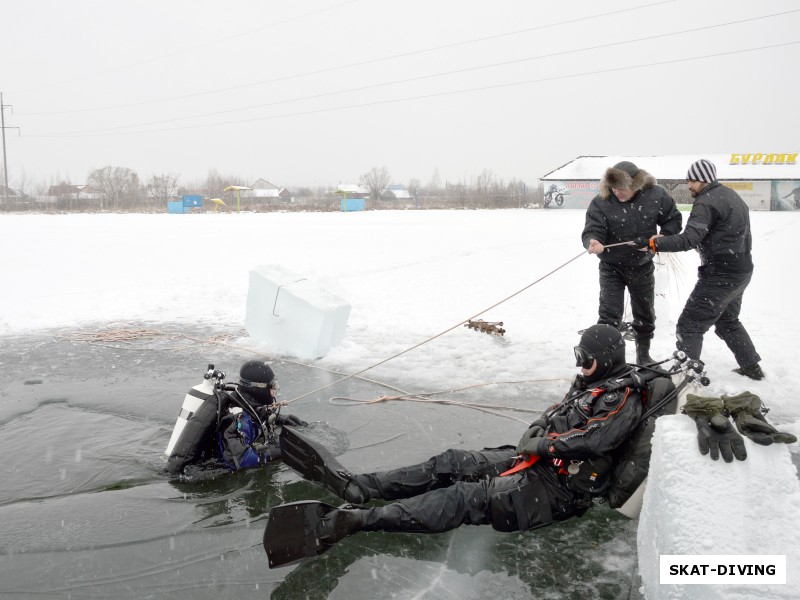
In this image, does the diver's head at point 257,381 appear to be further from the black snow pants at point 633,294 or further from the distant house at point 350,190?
the distant house at point 350,190

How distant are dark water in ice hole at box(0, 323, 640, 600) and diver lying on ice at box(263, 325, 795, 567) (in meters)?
0.17

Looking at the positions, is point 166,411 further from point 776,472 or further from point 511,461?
point 776,472

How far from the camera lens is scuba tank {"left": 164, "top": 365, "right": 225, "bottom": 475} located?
4.32 metres

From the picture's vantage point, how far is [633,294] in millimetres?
6098

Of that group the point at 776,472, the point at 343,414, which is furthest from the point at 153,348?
the point at 776,472

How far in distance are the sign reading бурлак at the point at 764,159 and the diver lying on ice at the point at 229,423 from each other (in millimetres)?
51805

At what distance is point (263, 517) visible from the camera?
389 cm

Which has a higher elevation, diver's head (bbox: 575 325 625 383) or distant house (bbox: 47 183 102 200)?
distant house (bbox: 47 183 102 200)

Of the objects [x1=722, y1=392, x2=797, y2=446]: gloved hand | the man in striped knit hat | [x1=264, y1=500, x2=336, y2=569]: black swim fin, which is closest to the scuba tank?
[x1=264, y1=500, x2=336, y2=569]: black swim fin

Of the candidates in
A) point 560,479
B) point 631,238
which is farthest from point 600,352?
point 631,238

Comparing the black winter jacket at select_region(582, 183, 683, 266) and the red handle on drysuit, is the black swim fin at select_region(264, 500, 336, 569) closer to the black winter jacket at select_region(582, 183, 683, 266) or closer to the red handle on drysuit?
the red handle on drysuit

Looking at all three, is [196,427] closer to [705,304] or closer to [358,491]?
[358,491]

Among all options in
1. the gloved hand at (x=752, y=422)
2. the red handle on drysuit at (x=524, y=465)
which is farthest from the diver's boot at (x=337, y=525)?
the gloved hand at (x=752, y=422)

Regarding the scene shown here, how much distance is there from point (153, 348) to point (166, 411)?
260 centimetres
